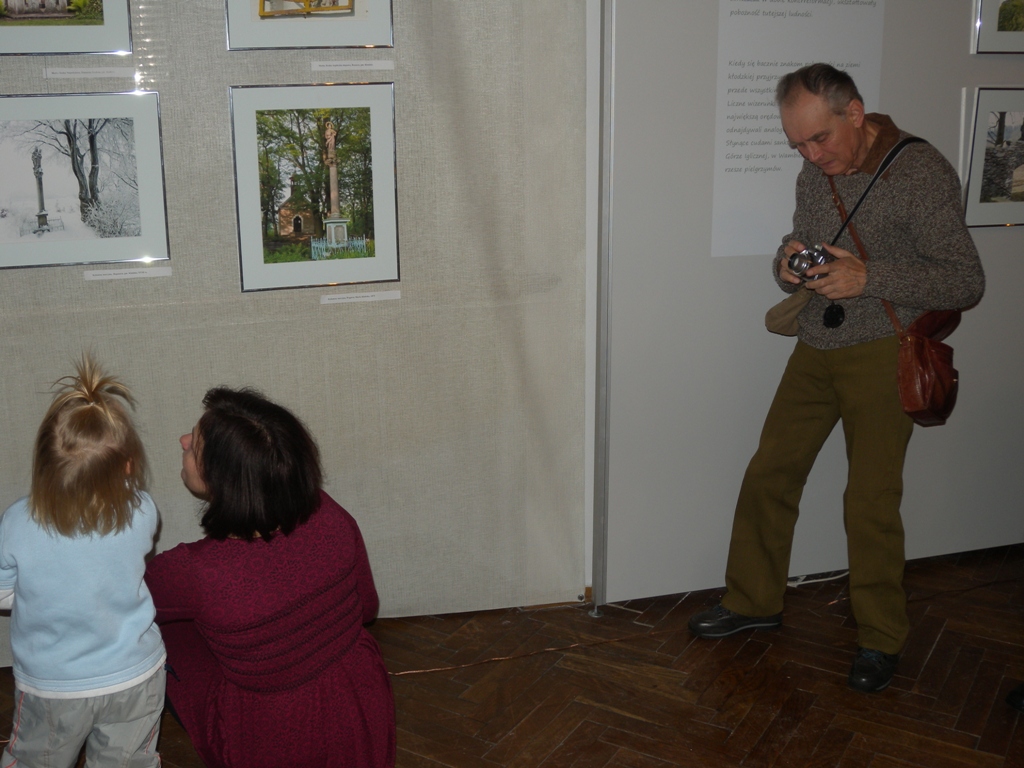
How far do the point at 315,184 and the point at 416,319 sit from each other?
1.84ft

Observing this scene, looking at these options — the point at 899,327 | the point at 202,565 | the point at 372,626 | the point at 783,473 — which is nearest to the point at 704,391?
the point at 783,473

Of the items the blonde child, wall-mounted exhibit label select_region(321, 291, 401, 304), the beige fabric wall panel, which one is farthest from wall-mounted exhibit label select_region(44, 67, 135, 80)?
the blonde child

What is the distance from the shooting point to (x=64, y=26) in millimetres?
2826

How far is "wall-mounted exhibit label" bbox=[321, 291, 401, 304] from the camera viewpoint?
324 cm

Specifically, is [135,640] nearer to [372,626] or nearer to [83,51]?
[372,626]

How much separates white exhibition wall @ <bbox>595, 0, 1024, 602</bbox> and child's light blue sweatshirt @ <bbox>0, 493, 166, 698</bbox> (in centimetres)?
187

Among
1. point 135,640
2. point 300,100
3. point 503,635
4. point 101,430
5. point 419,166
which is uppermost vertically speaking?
point 300,100

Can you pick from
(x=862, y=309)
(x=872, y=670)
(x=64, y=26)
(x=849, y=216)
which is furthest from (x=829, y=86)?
(x=64, y=26)

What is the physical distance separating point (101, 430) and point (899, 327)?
2.26 meters

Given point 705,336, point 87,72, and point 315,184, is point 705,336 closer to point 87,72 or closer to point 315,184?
point 315,184

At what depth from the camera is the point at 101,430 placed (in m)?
2.03

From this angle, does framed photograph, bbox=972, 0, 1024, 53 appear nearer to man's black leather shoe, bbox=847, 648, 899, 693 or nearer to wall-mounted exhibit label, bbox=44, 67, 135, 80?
man's black leather shoe, bbox=847, 648, 899, 693

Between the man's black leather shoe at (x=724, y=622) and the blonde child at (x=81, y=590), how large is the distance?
1.97 m

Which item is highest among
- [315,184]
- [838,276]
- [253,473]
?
[315,184]
